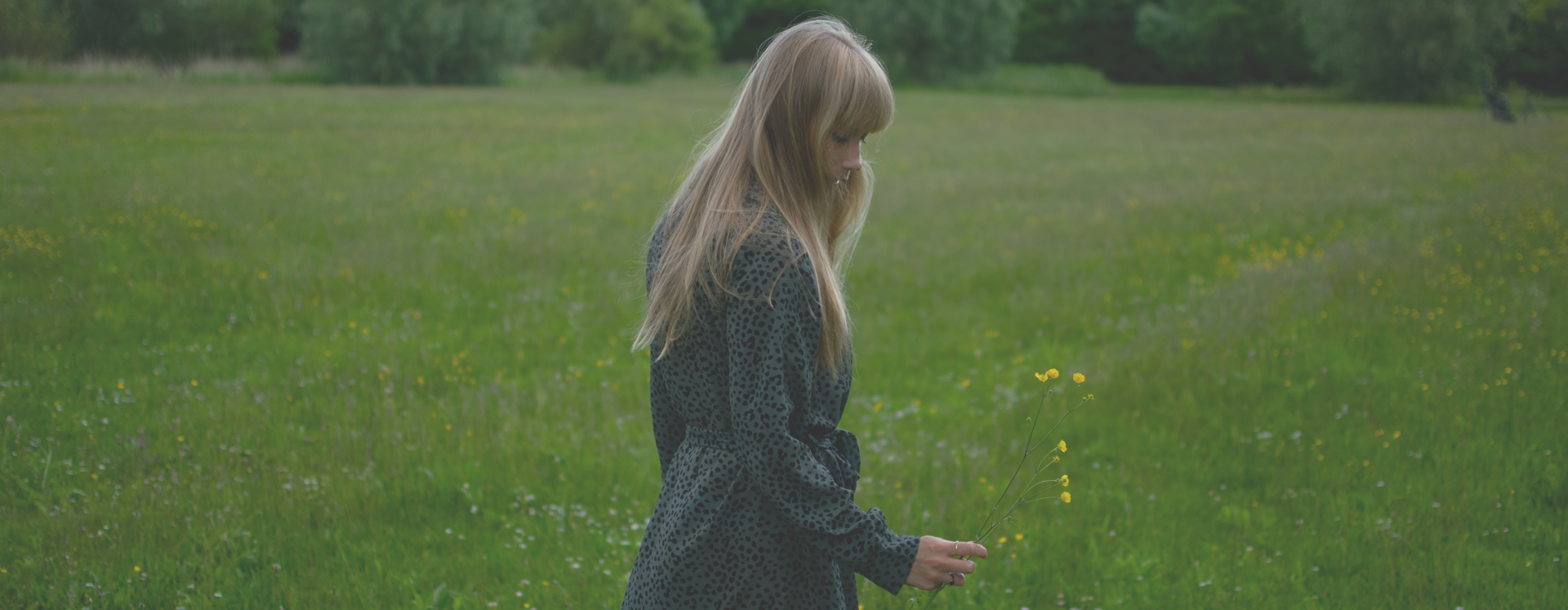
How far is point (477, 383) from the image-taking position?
20.2 feet

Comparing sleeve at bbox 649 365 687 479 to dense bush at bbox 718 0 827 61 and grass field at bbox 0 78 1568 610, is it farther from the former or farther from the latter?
dense bush at bbox 718 0 827 61

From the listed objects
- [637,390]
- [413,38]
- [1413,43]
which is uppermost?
[1413,43]

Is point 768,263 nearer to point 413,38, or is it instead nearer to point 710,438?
point 710,438

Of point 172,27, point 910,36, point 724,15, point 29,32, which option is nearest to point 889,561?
point 29,32

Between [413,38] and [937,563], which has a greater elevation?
[413,38]

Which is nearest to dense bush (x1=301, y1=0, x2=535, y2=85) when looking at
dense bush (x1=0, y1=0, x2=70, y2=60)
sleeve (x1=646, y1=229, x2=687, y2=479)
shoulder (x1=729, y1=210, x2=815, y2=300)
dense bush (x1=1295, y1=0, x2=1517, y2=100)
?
dense bush (x1=0, y1=0, x2=70, y2=60)

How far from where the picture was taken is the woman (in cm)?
196

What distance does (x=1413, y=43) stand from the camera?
43.8 meters

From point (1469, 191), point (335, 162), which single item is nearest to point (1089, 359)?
point (1469, 191)

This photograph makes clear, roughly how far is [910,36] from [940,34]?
208 centimetres

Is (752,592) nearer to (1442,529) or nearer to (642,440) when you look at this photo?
(642,440)

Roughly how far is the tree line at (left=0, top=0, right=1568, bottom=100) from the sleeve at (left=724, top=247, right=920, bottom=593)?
1132 inches

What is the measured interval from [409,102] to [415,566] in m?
28.6

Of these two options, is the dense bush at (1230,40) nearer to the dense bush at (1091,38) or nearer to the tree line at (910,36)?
the tree line at (910,36)
